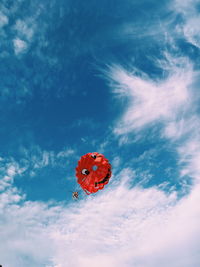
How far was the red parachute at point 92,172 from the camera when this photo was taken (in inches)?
→ 1141

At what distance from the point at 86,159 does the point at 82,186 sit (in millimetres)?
4407

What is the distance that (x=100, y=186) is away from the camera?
2953cm

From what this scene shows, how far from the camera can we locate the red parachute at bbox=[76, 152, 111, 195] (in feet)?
95.0

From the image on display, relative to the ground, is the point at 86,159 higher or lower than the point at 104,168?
higher

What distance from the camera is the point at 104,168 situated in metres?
29.0

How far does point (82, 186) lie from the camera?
30172mm

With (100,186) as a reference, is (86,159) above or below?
above

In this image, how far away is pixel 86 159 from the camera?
98.7 feet

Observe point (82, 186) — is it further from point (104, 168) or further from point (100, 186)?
point (104, 168)

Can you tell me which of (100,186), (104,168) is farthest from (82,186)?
(104,168)

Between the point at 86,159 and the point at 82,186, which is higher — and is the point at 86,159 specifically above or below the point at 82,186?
above

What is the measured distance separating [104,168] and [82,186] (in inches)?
191

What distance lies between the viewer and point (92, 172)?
29.7 m
